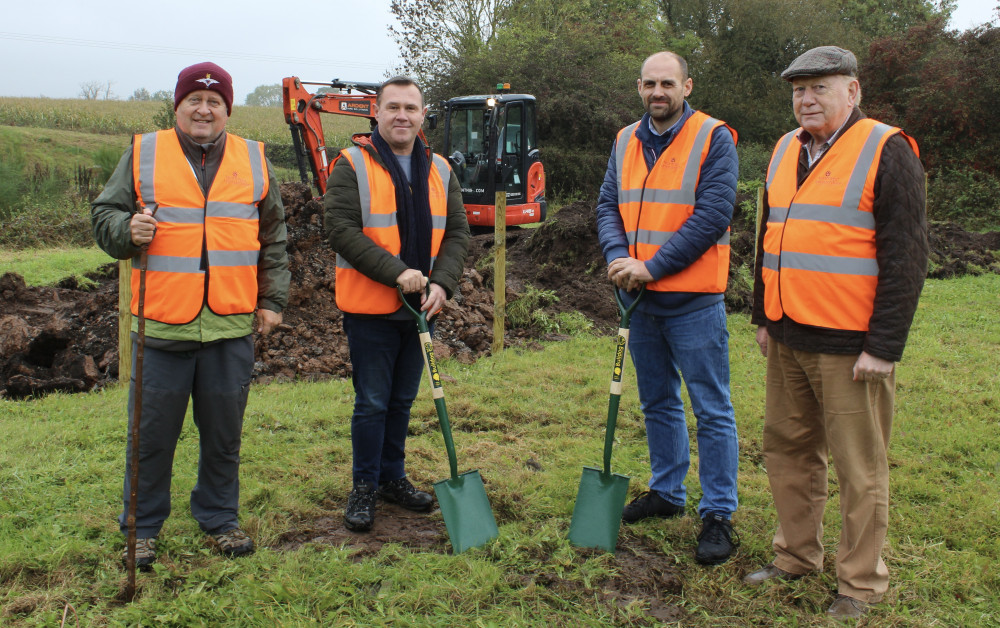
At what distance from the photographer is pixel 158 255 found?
3.01 meters

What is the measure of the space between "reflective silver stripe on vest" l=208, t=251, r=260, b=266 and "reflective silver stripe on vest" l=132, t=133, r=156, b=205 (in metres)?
0.33

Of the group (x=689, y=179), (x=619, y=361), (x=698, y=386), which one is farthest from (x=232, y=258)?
(x=698, y=386)

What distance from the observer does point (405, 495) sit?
3842 millimetres

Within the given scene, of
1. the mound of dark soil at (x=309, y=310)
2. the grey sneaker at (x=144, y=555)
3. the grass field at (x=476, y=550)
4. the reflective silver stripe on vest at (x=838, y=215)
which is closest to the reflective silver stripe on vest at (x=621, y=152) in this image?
the reflective silver stripe on vest at (x=838, y=215)

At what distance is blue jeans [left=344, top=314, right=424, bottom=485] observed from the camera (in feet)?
11.5

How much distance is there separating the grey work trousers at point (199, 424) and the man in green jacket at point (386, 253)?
0.56 meters

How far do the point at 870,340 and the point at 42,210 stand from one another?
14.3 m

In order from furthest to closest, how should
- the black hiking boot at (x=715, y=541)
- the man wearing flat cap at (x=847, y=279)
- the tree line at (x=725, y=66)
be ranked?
1. the tree line at (x=725, y=66)
2. the black hiking boot at (x=715, y=541)
3. the man wearing flat cap at (x=847, y=279)

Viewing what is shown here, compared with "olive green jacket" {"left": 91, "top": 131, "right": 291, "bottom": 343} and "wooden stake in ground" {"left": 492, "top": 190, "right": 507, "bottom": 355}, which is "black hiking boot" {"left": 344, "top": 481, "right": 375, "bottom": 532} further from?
"wooden stake in ground" {"left": 492, "top": 190, "right": 507, "bottom": 355}

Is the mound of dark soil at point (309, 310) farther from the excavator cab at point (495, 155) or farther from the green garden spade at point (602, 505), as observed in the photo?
the excavator cab at point (495, 155)

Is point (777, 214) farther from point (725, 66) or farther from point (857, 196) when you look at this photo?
point (725, 66)

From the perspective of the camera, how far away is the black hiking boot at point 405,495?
3809mm

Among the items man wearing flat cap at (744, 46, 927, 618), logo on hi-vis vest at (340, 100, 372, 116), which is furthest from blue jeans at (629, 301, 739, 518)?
logo on hi-vis vest at (340, 100, 372, 116)

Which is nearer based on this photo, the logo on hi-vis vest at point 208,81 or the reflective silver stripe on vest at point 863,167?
the reflective silver stripe on vest at point 863,167
